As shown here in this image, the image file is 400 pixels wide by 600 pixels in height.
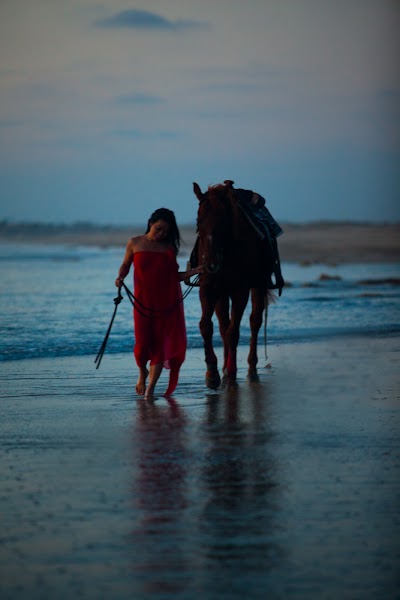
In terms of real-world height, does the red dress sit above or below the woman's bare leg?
above

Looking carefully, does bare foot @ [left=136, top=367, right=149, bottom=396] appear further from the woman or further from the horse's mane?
the horse's mane

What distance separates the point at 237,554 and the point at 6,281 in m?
25.0

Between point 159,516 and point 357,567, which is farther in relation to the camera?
point 159,516

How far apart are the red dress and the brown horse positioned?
370 millimetres

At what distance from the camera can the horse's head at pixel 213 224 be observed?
9.41 metres

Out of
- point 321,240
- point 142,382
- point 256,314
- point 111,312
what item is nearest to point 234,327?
point 256,314

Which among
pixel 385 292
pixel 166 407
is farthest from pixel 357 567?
pixel 385 292

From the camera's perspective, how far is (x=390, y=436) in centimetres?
717

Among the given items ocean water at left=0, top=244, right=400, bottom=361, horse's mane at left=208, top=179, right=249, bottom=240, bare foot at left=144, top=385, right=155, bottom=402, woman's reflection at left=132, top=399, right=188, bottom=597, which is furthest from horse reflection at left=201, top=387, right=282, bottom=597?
ocean water at left=0, top=244, right=400, bottom=361

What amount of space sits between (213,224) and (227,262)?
51 centimetres

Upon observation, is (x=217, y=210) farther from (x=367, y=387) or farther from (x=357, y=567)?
(x=357, y=567)

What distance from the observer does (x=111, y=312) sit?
1894cm

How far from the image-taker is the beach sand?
4.30 meters

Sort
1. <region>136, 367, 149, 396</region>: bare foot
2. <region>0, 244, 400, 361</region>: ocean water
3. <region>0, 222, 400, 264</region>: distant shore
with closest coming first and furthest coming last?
<region>136, 367, 149, 396</region>: bare foot, <region>0, 244, 400, 361</region>: ocean water, <region>0, 222, 400, 264</region>: distant shore
